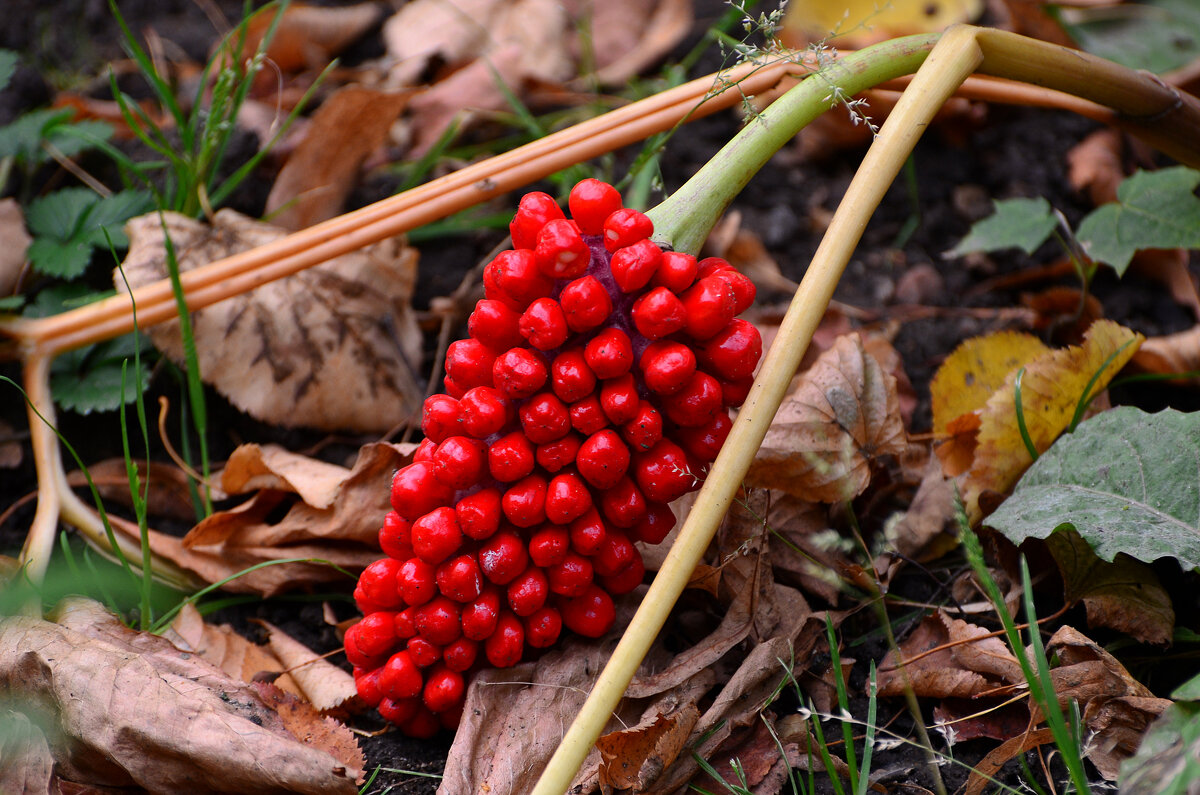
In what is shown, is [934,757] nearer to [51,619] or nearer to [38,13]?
[51,619]

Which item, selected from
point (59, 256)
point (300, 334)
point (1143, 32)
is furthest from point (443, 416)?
point (1143, 32)

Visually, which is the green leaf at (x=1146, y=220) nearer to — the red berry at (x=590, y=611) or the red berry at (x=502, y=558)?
the red berry at (x=590, y=611)

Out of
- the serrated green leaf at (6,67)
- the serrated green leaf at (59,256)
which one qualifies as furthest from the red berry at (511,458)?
the serrated green leaf at (6,67)

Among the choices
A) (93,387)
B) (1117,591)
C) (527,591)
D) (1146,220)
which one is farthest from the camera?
(1146,220)

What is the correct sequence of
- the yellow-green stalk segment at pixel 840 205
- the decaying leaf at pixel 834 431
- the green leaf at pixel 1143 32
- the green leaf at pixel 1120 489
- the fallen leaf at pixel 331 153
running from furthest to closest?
1. the green leaf at pixel 1143 32
2. the fallen leaf at pixel 331 153
3. the decaying leaf at pixel 834 431
4. the green leaf at pixel 1120 489
5. the yellow-green stalk segment at pixel 840 205

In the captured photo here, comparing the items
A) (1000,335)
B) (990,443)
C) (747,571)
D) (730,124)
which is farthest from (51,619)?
(730,124)

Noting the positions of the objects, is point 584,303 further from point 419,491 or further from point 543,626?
point 543,626

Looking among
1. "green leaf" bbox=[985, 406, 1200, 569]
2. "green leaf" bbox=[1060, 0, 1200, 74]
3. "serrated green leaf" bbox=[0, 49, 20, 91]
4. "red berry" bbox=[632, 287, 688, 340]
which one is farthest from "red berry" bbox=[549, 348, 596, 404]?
"green leaf" bbox=[1060, 0, 1200, 74]
